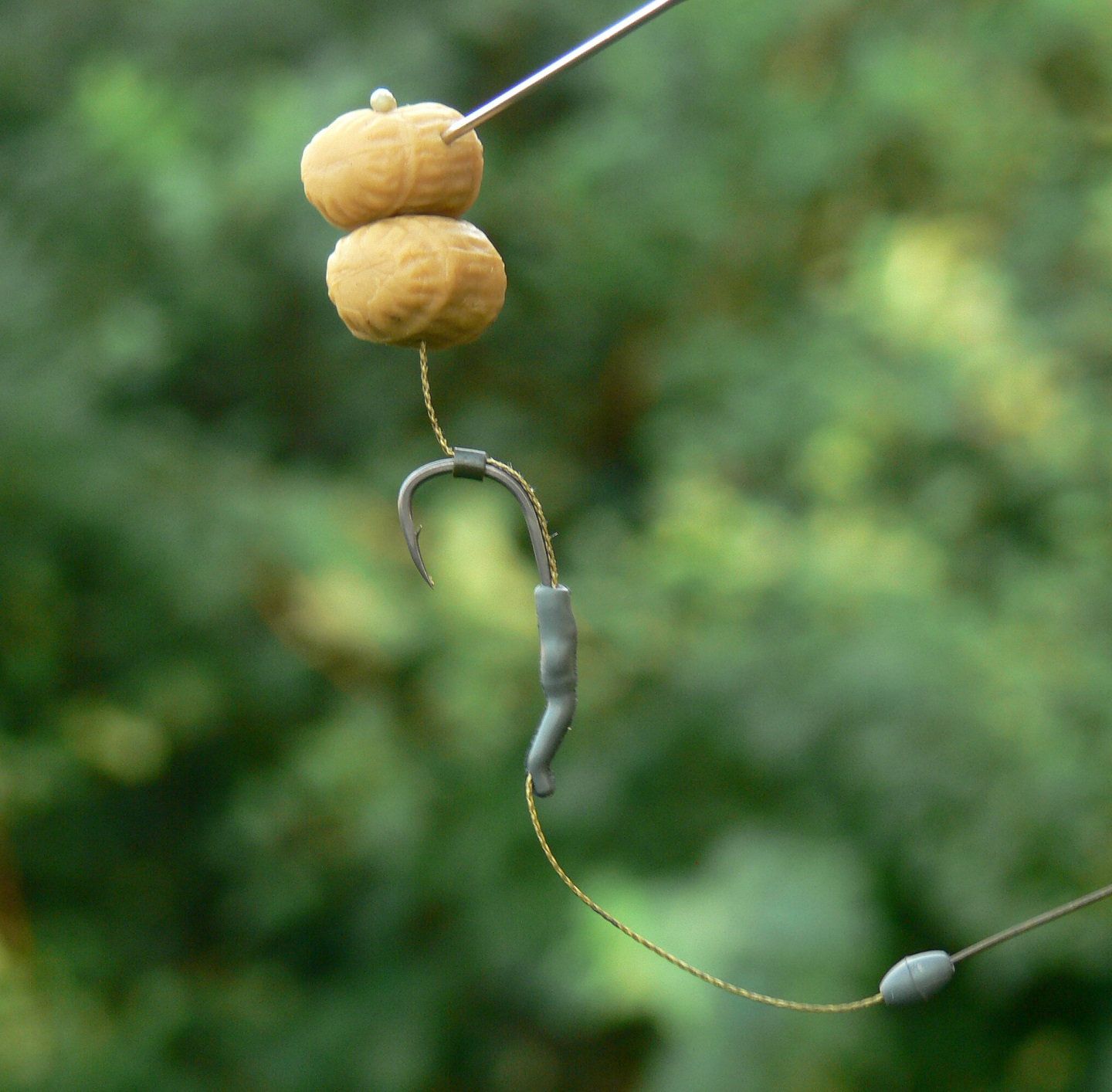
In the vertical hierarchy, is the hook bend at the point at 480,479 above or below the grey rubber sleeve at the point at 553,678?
above

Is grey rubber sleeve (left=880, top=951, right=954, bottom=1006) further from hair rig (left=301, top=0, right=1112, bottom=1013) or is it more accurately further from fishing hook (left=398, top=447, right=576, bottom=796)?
fishing hook (left=398, top=447, right=576, bottom=796)

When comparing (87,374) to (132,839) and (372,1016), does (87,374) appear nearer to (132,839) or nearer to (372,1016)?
(132,839)

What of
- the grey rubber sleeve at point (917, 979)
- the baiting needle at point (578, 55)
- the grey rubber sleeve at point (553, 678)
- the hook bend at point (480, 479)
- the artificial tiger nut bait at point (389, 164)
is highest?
the baiting needle at point (578, 55)

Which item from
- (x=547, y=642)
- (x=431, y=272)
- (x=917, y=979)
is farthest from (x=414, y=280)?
(x=917, y=979)

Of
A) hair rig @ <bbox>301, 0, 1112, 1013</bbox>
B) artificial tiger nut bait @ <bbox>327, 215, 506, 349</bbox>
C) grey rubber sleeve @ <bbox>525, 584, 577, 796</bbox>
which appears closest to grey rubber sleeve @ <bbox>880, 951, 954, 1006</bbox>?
hair rig @ <bbox>301, 0, 1112, 1013</bbox>

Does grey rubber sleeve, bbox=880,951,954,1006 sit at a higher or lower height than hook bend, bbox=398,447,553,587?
lower

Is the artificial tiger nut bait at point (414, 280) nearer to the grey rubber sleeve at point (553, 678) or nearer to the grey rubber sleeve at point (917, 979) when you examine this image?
the grey rubber sleeve at point (553, 678)

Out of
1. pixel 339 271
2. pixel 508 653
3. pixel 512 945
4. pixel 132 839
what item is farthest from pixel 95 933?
pixel 339 271

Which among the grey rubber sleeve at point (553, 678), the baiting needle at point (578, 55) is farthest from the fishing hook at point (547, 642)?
the baiting needle at point (578, 55)
